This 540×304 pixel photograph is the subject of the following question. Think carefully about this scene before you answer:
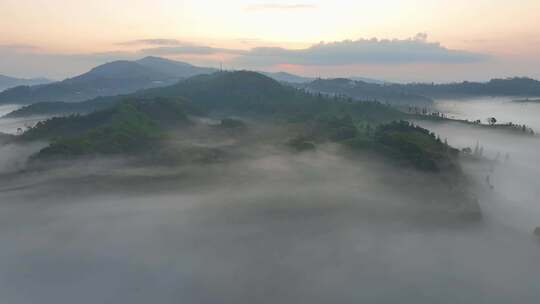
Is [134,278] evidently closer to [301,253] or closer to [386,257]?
[301,253]

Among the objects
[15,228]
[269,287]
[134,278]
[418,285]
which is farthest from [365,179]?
[15,228]

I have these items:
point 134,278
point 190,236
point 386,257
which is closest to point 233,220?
point 190,236

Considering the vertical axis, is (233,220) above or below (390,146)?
below

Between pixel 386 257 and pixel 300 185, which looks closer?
pixel 386 257

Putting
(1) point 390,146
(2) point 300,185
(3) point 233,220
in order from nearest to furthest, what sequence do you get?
(3) point 233,220 → (2) point 300,185 → (1) point 390,146

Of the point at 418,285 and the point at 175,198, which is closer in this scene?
the point at 418,285

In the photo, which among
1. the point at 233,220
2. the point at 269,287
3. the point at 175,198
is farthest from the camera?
the point at 175,198

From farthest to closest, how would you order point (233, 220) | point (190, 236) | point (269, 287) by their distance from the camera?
point (233, 220), point (190, 236), point (269, 287)

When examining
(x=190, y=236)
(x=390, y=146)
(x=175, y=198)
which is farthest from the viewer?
(x=390, y=146)

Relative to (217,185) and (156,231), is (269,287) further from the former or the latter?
(217,185)
